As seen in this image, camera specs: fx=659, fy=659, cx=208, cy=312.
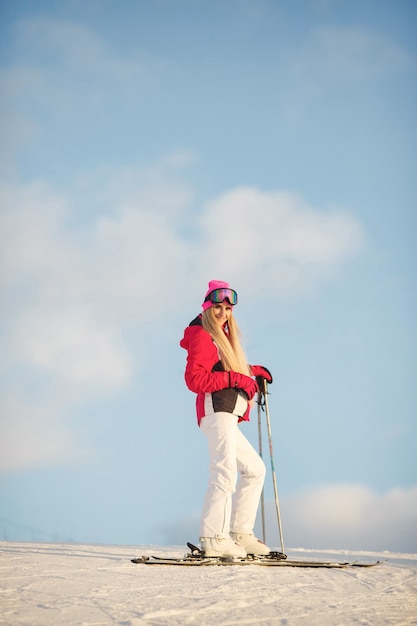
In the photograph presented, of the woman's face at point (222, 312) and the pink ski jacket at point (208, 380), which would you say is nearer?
the pink ski jacket at point (208, 380)

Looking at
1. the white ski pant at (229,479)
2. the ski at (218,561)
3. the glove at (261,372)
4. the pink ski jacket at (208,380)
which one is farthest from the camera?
the glove at (261,372)

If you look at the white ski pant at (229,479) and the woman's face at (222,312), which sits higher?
the woman's face at (222,312)

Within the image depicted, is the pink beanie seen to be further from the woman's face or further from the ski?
the ski

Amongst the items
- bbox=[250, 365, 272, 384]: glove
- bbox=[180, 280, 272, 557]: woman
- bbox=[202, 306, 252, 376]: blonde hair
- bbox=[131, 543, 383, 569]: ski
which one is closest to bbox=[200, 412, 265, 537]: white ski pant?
bbox=[180, 280, 272, 557]: woman

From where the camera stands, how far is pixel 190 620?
3062 mm

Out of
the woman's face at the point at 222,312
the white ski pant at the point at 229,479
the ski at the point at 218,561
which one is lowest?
the ski at the point at 218,561

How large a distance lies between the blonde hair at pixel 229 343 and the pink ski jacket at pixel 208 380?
0.23 feet

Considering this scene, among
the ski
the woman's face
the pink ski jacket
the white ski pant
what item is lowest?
the ski

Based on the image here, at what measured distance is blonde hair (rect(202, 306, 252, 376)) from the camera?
649 cm

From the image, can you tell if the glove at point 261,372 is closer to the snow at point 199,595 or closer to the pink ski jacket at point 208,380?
the pink ski jacket at point 208,380

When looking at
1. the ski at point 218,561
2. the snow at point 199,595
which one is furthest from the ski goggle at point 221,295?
the snow at point 199,595

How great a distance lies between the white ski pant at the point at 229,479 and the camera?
19.7ft

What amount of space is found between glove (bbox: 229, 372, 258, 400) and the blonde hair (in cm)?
14

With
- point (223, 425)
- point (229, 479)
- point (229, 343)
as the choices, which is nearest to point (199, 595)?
point (229, 479)
